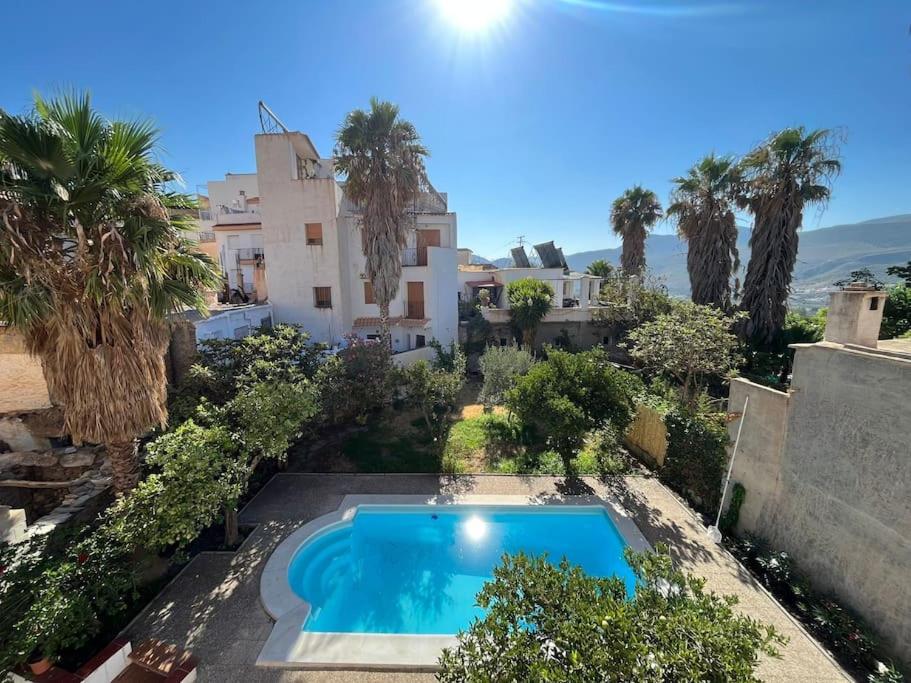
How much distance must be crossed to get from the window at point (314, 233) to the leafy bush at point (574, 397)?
15.8m

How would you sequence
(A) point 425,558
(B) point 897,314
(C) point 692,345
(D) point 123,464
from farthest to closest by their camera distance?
(B) point 897,314, (C) point 692,345, (A) point 425,558, (D) point 123,464

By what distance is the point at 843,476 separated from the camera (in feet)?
25.6

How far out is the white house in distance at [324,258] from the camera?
69.7ft

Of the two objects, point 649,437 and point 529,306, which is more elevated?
point 529,306

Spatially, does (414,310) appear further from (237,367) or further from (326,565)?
(326,565)

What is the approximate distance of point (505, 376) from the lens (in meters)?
17.5

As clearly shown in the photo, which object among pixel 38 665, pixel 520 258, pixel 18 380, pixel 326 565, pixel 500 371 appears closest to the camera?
pixel 38 665

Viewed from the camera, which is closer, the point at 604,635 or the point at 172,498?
the point at 604,635

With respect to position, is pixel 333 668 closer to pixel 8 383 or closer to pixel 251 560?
pixel 251 560

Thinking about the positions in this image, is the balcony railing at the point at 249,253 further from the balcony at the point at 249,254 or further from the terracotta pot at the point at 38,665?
the terracotta pot at the point at 38,665

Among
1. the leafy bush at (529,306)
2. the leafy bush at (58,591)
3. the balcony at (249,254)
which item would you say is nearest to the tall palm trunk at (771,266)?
the leafy bush at (529,306)

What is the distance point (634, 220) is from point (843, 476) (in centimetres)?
2574

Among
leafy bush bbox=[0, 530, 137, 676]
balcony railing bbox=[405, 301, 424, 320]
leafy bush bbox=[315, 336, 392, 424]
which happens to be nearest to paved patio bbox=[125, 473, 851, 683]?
leafy bush bbox=[0, 530, 137, 676]

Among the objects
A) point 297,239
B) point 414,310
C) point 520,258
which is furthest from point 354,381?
point 520,258
